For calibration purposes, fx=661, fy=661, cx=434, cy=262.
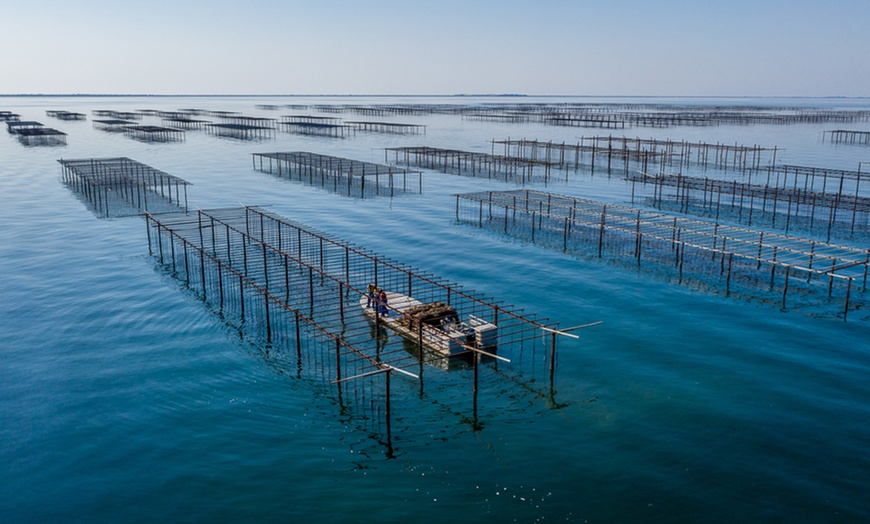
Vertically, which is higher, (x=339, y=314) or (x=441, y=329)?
(x=441, y=329)

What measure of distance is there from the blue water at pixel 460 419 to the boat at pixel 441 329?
1.55 meters

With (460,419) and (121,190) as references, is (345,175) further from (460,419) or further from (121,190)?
(460,419)

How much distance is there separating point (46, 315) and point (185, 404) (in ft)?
55.9

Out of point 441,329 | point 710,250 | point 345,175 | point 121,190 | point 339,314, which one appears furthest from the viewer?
point 345,175

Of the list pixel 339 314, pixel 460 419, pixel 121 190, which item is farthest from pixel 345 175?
pixel 460 419

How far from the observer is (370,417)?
28.8 m

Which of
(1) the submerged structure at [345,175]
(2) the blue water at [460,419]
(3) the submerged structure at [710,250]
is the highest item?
(1) the submerged structure at [345,175]

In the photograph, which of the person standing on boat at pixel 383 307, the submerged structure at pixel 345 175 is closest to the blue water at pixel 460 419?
the person standing on boat at pixel 383 307

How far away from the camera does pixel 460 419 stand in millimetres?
28562

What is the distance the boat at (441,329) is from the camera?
33281mm

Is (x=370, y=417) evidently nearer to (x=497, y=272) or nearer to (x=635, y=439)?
(x=635, y=439)

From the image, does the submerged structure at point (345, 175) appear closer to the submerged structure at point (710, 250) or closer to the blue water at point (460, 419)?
the submerged structure at point (710, 250)

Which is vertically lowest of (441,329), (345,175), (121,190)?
(441,329)

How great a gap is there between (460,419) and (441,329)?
21.6 ft
